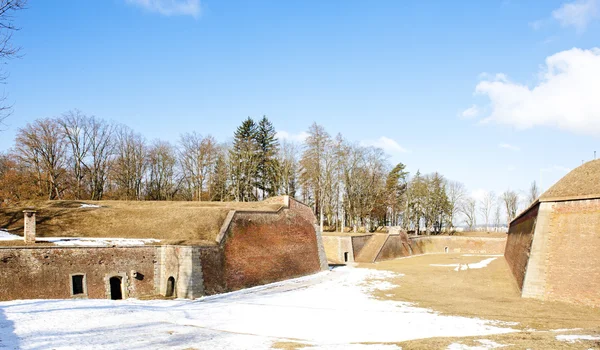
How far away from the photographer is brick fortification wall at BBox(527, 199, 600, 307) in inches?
769

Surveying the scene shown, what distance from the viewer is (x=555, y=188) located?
981 inches

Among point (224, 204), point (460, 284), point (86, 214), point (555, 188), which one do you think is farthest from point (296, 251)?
point (555, 188)

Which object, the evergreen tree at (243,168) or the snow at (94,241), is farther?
the evergreen tree at (243,168)

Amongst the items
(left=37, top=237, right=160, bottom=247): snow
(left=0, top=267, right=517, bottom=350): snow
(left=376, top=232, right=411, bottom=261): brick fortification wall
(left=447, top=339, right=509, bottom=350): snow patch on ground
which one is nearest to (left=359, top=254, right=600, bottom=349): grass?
(left=447, top=339, right=509, bottom=350): snow patch on ground

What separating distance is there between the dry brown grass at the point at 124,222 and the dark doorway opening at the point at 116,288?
400 centimetres

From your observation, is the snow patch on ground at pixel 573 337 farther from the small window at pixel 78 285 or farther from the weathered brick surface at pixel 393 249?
the weathered brick surface at pixel 393 249

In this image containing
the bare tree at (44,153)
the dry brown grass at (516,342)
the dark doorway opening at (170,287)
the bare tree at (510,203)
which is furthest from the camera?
the bare tree at (510,203)

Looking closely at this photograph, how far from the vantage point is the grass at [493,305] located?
12.4 m

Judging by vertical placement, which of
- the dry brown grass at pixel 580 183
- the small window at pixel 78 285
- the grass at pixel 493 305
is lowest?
the grass at pixel 493 305

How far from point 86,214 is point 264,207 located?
12673mm

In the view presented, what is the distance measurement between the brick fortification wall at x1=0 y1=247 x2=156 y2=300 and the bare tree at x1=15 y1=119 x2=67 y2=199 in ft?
87.4

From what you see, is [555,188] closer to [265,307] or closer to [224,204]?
[265,307]

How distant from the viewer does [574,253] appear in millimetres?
20625

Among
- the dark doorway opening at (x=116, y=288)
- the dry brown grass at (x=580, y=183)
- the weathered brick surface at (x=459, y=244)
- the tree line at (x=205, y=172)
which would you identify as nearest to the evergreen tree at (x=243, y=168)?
the tree line at (x=205, y=172)
